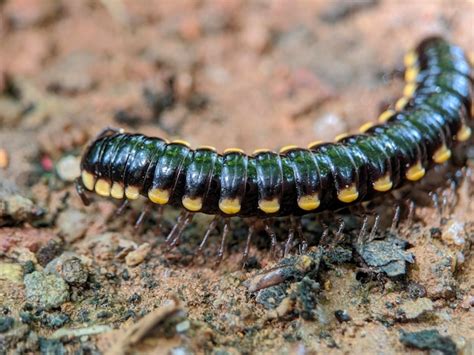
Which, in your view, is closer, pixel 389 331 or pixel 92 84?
pixel 389 331

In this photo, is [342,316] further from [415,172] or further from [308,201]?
[415,172]

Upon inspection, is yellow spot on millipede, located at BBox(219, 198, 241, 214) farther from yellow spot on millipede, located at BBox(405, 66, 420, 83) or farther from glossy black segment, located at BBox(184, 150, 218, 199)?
yellow spot on millipede, located at BBox(405, 66, 420, 83)

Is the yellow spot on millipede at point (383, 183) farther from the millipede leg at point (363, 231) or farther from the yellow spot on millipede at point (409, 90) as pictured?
the yellow spot on millipede at point (409, 90)

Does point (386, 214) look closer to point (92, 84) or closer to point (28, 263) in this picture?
point (28, 263)

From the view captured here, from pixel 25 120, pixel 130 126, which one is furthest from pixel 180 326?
pixel 25 120

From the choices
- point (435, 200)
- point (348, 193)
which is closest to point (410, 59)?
point (435, 200)

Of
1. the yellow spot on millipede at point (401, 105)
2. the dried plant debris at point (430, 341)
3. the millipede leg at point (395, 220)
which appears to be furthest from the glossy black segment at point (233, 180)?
the yellow spot on millipede at point (401, 105)
